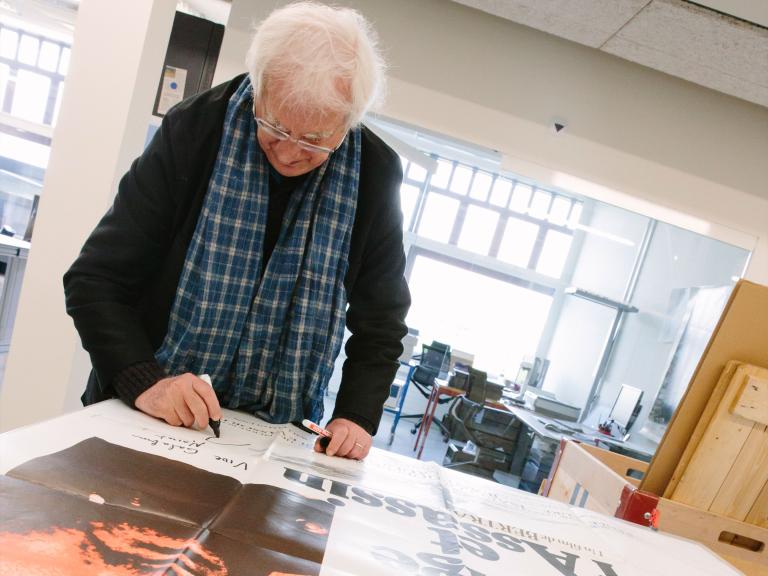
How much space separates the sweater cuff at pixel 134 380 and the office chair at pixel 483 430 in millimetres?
3642

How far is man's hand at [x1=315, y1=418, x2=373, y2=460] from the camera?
3.01 ft

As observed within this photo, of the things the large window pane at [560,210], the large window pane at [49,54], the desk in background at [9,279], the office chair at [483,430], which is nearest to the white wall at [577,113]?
the office chair at [483,430]

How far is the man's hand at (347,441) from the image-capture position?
0.92 meters

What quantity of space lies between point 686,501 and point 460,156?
21.3 feet

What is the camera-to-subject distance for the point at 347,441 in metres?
0.93

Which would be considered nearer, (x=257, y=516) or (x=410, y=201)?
(x=257, y=516)

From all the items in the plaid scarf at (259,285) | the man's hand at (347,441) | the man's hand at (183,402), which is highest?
the plaid scarf at (259,285)

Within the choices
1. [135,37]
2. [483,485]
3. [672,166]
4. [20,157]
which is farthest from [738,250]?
[20,157]

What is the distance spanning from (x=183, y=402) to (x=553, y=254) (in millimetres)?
6888

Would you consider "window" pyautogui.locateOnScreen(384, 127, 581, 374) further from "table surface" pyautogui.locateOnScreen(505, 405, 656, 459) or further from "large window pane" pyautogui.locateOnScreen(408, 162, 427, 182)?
"table surface" pyautogui.locateOnScreen(505, 405, 656, 459)

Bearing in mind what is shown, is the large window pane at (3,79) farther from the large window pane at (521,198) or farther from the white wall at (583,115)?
the large window pane at (521,198)

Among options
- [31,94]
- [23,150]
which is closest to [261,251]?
[23,150]

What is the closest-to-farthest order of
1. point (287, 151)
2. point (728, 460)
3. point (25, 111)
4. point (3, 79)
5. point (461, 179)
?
point (287, 151)
point (728, 460)
point (25, 111)
point (3, 79)
point (461, 179)

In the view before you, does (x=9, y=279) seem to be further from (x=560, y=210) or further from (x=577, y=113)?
(x=560, y=210)
